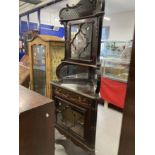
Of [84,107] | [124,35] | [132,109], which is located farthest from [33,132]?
[124,35]

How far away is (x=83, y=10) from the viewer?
1872 mm

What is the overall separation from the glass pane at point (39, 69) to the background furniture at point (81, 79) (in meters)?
0.61

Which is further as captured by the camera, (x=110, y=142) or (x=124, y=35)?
(x=124, y=35)

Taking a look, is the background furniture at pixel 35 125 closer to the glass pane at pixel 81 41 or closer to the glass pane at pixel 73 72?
the glass pane at pixel 81 41

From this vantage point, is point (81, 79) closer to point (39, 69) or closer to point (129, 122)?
point (39, 69)

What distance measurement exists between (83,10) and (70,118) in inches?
54.0

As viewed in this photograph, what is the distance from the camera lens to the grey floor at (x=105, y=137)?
2193 mm

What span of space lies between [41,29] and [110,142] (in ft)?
12.1

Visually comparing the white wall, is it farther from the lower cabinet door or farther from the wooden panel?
the wooden panel

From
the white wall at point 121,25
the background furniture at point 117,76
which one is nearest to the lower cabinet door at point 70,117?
the background furniture at point 117,76

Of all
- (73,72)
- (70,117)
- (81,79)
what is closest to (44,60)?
(73,72)
